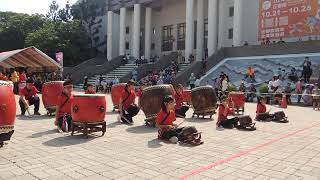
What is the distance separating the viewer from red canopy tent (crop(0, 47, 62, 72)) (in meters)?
20.1

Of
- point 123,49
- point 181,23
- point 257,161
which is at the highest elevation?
point 181,23

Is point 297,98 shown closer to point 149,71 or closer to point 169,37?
point 149,71

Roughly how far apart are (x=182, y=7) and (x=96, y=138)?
32.1 metres

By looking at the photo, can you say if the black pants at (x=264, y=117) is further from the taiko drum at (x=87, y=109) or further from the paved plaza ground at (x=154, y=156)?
the taiko drum at (x=87, y=109)

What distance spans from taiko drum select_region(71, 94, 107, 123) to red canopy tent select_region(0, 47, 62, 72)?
12855 mm

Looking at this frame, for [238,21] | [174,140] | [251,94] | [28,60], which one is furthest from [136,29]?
[174,140]

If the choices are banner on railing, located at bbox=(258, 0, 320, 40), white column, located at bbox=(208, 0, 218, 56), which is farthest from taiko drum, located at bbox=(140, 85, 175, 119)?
white column, located at bbox=(208, 0, 218, 56)

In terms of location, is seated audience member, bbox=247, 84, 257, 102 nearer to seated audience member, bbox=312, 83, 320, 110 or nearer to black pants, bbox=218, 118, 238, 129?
seated audience member, bbox=312, 83, 320, 110

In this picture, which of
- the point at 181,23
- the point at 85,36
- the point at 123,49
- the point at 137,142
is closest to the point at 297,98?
the point at 137,142

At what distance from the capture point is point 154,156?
6453 millimetres

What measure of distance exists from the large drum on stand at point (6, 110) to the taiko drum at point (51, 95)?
532 cm

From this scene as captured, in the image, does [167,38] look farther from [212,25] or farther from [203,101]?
[203,101]

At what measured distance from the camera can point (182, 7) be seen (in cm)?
3859

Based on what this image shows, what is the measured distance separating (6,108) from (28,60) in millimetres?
15803
